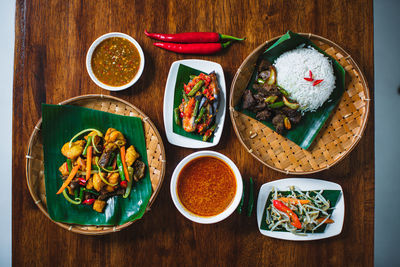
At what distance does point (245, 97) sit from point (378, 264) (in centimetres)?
295

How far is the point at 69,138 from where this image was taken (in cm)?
202

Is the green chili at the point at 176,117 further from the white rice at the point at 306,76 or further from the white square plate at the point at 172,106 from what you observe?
the white rice at the point at 306,76

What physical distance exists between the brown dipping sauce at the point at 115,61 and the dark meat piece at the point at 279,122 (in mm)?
1277

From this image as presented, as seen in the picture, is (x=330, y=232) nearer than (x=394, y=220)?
Yes

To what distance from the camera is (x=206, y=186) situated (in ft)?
6.69

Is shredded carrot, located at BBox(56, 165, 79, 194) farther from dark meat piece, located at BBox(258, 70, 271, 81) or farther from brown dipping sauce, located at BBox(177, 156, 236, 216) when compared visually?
Result: dark meat piece, located at BBox(258, 70, 271, 81)

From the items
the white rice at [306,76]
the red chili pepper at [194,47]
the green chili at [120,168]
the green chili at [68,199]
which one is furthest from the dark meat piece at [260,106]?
the green chili at [68,199]

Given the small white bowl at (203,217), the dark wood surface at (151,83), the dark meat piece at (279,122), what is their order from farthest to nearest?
the dark wood surface at (151,83) → the dark meat piece at (279,122) → the small white bowl at (203,217)

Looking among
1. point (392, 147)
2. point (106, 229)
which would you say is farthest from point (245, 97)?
point (392, 147)

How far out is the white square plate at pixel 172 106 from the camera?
2.02 m

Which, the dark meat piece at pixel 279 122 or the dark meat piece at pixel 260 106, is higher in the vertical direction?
the dark meat piece at pixel 260 106

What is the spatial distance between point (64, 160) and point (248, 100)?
1.67m

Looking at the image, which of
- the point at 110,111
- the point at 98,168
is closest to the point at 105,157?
the point at 98,168

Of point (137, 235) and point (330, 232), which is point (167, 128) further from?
point (330, 232)
